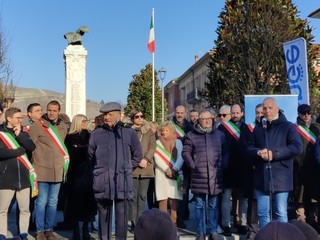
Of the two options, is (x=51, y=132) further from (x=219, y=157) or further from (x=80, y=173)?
(x=219, y=157)

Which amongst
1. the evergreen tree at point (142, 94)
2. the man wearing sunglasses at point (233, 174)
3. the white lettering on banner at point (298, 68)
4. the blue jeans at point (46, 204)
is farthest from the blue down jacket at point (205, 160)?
the evergreen tree at point (142, 94)

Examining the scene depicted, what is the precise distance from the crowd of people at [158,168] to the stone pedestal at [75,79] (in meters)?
11.2

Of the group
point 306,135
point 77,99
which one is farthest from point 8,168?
point 77,99

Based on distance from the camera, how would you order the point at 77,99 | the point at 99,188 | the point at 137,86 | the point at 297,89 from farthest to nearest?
the point at 137,86
the point at 77,99
the point at 297,89
the point at 99,188

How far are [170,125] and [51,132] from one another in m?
1.85

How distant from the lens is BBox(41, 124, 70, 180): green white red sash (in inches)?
275

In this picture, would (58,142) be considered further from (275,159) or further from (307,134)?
(307,134)

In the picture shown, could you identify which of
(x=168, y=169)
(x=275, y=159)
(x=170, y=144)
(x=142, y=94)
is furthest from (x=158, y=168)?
(x=142, y=94)

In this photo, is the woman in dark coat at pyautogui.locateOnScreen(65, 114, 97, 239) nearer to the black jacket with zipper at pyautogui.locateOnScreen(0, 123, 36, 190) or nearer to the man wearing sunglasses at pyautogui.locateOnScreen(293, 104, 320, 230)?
the black jacket with zipper at pyautogui.locateOnScreen(0, 123, 36, 190)

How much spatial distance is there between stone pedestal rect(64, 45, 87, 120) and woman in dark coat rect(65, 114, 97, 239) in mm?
12148

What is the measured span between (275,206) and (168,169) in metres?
1.89

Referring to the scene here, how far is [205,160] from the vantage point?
672 cm

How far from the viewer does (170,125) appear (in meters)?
7.73

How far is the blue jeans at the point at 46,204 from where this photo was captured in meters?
6.93
